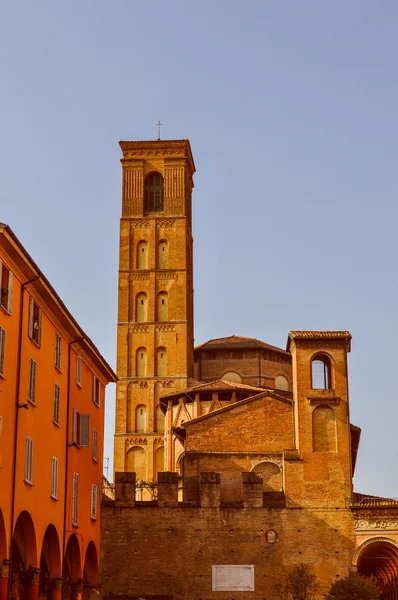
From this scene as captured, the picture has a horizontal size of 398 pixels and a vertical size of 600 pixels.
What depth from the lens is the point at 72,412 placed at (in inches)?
1238

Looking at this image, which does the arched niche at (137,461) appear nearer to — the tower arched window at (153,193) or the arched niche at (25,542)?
the tower arched window at (153,193)

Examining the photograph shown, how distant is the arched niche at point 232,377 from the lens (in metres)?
69.6

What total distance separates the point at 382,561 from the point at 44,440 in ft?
63.9

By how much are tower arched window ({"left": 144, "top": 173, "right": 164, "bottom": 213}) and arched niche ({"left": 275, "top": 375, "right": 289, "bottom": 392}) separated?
1529 centimetres

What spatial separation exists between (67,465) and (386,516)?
1455 cm

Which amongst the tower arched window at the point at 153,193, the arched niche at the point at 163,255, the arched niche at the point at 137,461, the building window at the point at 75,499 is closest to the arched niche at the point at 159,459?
the arched niche at the point at 137,461

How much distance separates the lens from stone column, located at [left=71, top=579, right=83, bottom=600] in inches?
1261

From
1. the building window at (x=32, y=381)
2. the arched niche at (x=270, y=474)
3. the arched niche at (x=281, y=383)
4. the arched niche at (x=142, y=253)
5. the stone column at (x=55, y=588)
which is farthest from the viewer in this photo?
the arched niche at (x=142, y=253)

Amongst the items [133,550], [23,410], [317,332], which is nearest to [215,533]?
[133,550]

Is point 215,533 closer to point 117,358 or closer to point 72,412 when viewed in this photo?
point 72,412

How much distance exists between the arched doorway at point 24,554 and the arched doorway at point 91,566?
26.9 ft

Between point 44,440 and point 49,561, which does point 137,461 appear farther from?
point 44,440

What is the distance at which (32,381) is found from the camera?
1047 inches

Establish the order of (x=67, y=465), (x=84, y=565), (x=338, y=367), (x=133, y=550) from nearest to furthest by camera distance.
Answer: (x=67, y=465)
(x=84, y=565)
(x=133, y=550)
(x=338, y=367)
